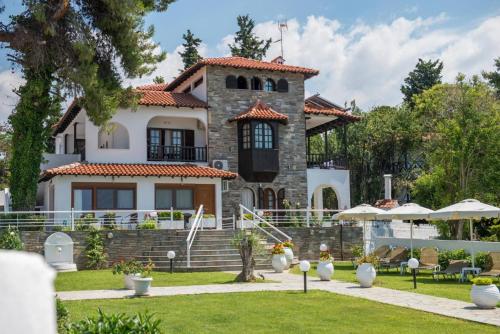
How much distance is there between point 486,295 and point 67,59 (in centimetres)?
1897

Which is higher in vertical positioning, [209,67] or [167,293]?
[209,67]

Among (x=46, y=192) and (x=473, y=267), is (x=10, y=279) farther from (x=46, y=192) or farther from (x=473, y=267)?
(x=46, y=192)

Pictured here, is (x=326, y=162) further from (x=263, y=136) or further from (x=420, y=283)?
(x=420, y=283)

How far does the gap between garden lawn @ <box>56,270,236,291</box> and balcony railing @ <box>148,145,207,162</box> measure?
9.62m

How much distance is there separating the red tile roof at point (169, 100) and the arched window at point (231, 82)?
1807 millimetres

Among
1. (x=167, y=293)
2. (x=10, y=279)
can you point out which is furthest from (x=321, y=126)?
(x=10, y=279)

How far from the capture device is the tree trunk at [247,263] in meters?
19.1

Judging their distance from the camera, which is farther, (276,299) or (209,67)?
(209,67)

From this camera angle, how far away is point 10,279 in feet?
3.99

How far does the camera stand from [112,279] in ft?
65.1

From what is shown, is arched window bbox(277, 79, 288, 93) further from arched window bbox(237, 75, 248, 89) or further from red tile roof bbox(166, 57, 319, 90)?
arched window bbox(237, 75, 248, 89)

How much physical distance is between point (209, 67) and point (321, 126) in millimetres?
8536

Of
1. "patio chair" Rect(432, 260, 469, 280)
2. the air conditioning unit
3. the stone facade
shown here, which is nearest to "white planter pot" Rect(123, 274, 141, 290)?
"patio chair" Rect(432, 260, 469, 280)

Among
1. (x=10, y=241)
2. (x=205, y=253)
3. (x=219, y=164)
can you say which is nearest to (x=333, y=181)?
(x=219, y=164)
